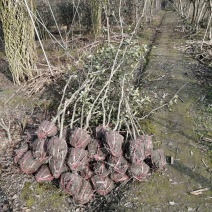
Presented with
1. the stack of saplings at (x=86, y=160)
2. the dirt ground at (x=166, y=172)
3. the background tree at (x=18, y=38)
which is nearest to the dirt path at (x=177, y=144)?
the dirt ground at (x=166, y=172)

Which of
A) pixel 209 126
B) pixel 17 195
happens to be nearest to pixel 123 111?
pixel 209 126

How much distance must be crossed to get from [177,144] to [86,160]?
3.36ft

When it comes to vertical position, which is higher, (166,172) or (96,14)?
(96,14)

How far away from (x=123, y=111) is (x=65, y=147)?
0.81m

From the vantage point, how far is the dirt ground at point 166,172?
2.06m

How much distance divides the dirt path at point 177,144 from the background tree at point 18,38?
5.47 feet

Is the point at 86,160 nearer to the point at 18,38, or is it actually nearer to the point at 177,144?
the point at 177,144

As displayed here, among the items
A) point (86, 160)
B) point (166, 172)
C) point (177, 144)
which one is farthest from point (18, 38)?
point (166, 172)

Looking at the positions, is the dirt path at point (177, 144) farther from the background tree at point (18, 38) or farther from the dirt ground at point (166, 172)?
the background tree at point (18, 38)

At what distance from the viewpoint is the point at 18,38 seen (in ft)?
11.5

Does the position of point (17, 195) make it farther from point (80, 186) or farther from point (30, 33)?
point (30, 33)

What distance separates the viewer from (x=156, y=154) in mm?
2193

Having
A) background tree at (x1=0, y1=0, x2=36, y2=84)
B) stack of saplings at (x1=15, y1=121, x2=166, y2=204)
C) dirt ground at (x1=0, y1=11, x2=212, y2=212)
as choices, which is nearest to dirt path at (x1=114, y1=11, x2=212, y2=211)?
dirt ground at (x1=0, y1=11, x2=212, y2=212)

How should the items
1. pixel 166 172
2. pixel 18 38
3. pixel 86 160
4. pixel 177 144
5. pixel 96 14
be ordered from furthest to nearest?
pixel 96 14, pixel 18 38, pixel 177 144, pixel 166 172, pixel 86 160
